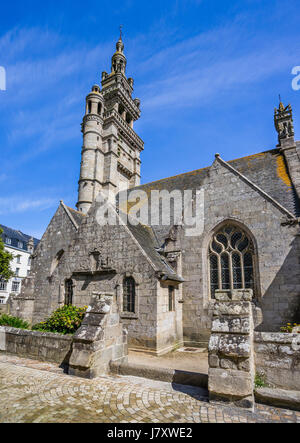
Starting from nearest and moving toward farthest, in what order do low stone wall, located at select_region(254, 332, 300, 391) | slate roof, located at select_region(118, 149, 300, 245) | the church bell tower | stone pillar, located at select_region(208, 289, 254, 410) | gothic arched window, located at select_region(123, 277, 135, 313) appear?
stone pillar, located at select_region(208, 289, 254, 410)
low stone wall, located at select_region(254, 332, 300, 391)
gothic arched window, located at select_region(123, 277, 135, 313)
slate roof, located at select_region(118, 149, 300, 245)
the church bell tower

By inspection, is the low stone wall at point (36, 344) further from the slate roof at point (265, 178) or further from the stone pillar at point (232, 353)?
the slate roof at point (265, 178)

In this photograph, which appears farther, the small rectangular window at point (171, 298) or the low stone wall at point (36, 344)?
the small rectangular window at point (171, 298)

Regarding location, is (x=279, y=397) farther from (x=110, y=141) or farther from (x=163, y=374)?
(x=110, y=141)

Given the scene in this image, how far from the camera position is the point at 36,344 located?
720 centimetres

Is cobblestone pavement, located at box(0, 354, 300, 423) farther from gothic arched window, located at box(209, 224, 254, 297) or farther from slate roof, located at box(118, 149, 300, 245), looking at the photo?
slate roof, located at box(118, 149, 300, 245)

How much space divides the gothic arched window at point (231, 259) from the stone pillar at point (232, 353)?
5842 mm

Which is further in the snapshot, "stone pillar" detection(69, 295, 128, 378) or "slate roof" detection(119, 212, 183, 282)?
"slate roof" detection(119, 212, 183, 282)

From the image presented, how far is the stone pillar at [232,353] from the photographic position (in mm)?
4277

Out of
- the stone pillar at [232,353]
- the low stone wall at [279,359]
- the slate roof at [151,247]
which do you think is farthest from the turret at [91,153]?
the low stone wall at [279,359]

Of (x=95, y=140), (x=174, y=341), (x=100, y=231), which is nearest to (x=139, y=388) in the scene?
(x=174, y=341)

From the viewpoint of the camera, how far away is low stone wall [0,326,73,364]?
6.77 metres

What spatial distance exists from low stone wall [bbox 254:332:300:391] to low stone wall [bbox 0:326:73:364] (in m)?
4.80

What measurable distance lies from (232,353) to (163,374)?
1.88 meters

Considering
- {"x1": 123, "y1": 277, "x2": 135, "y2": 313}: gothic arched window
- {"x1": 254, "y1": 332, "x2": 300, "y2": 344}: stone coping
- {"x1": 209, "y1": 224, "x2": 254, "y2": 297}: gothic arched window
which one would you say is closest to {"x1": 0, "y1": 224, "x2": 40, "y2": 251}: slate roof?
{"x1": 123, "y1": 277, "x2": 135, "y2": 313}: gothic arched window
